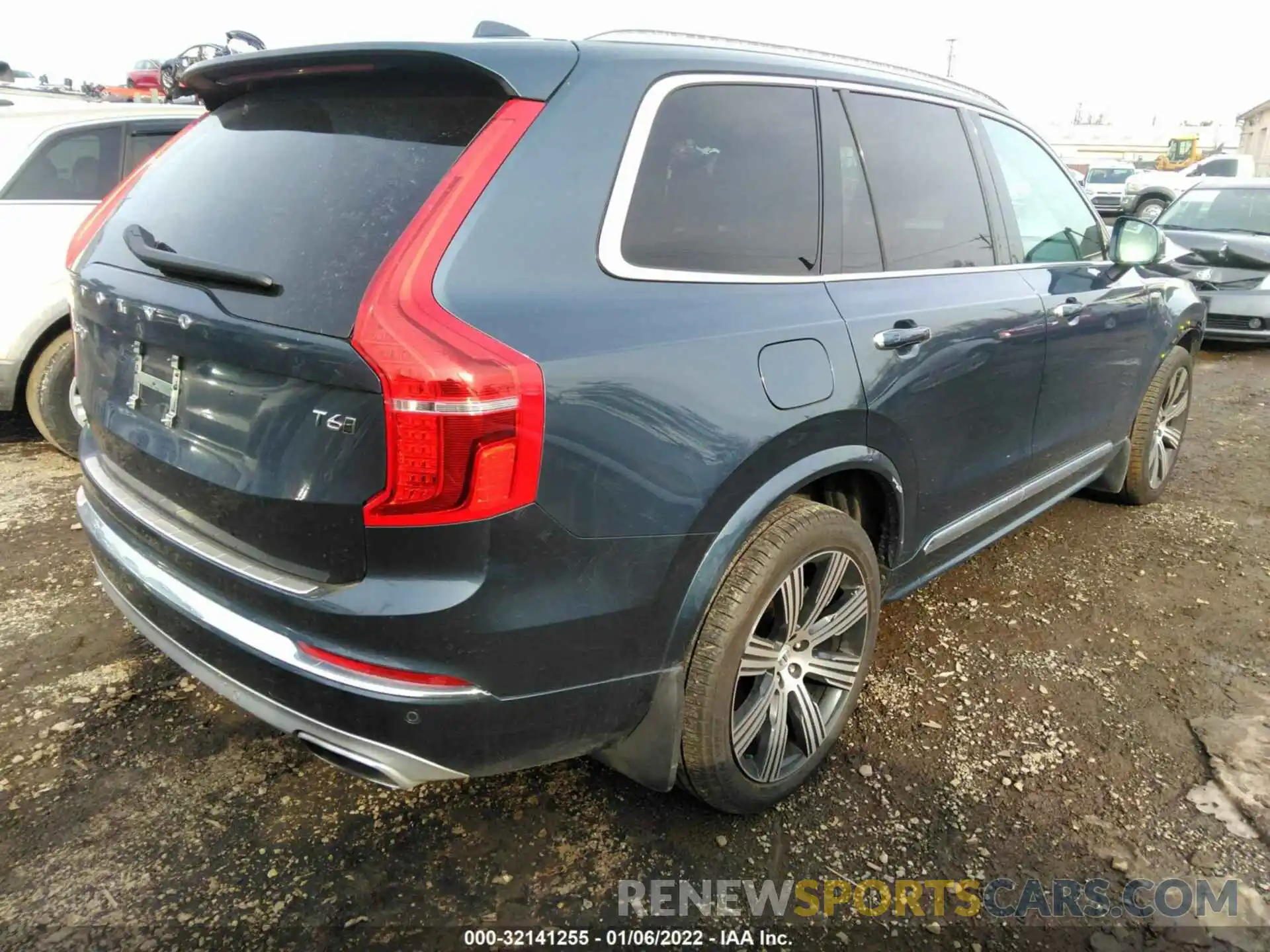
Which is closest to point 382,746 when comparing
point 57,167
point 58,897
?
point 58,897

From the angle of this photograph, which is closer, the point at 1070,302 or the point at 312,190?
the point at 312,190

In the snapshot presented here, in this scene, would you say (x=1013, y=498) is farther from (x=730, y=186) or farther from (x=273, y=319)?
(x=273, y=319)

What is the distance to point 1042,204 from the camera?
3.40 meters

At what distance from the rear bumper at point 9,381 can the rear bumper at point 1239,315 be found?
9103mm

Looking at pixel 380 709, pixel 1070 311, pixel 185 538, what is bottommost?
pixel 380 709

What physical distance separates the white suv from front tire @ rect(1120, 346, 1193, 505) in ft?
16.9

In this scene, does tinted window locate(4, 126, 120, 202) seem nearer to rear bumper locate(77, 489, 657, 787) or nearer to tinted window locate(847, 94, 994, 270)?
rear bumper locate(77, 489, 657, 787)

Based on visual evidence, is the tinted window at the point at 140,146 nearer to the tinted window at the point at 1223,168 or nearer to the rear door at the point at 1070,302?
the rear door at the point at 1070,302

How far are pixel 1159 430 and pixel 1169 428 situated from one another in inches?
7.9

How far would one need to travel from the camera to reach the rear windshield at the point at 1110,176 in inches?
947

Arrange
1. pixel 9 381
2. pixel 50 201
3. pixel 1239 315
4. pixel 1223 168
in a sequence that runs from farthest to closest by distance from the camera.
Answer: pixel 1223 168 < pixel 1239 315 < pixel 50 201 < pixel 9 381

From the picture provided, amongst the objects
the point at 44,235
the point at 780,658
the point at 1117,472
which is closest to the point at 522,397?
the point at 780,658

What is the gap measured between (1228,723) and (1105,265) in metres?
1.87

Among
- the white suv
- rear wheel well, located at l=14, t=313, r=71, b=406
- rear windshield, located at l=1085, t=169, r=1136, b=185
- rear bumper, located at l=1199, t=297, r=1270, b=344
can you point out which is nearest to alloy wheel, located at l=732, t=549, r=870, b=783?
the white suv
